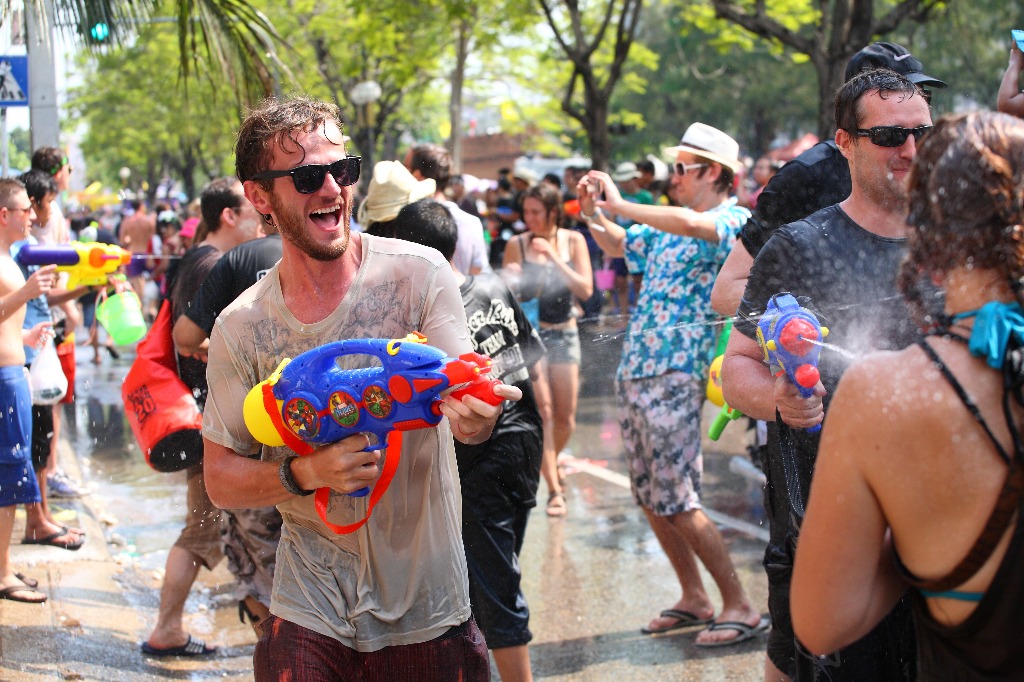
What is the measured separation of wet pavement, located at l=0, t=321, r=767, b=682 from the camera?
15.8 feet

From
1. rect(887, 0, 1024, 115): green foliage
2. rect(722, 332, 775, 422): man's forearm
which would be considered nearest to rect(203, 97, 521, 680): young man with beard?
rect(722, 332, 775, 422): man's forearm

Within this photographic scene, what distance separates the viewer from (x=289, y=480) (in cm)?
257

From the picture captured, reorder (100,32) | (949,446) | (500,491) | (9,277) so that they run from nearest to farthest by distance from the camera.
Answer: (949,446) → (500,491) → (9,277) → (100,32)

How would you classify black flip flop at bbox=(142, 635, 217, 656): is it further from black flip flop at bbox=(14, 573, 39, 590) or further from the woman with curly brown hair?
the woman with curly brown hair

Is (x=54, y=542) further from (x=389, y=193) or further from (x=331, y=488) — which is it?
(x=331, y=488)

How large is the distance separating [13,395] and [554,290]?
3.59m

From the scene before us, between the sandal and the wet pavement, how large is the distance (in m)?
0.08

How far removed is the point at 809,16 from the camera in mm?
16531

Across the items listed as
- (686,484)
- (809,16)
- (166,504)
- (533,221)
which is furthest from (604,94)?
(686,484)

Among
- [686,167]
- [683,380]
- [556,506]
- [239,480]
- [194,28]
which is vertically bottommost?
[556,506]

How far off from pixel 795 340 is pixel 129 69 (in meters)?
31.2

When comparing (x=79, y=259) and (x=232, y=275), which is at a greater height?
(x=232, y=275)

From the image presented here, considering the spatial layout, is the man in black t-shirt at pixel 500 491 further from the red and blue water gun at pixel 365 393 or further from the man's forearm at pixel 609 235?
the man's forearm at pixel 609 235

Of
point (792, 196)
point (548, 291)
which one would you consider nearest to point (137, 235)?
point (548, 291)
